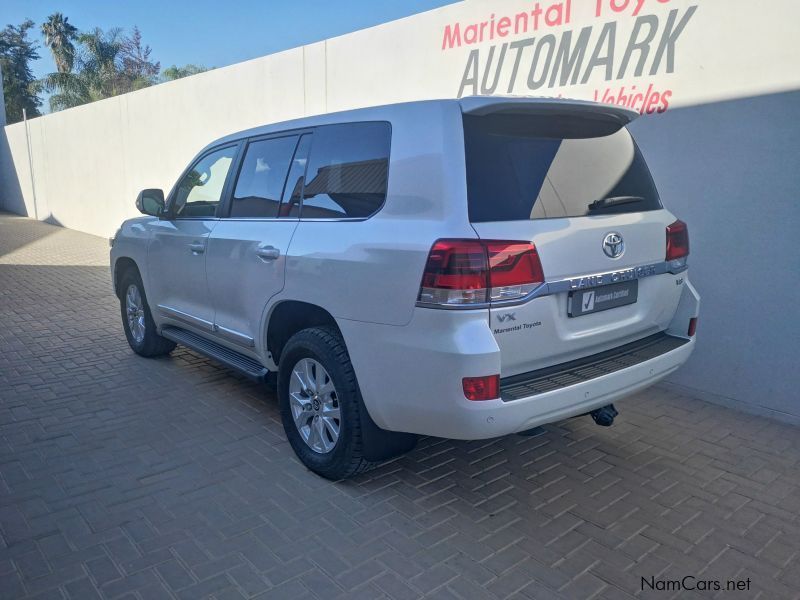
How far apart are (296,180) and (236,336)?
1.14 meters

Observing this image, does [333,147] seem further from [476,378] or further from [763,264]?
[763,264]

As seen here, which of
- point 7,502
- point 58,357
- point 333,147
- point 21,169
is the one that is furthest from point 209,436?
point 21,169

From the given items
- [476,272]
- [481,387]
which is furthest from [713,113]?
[481,387]

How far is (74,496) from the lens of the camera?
10.8 ft

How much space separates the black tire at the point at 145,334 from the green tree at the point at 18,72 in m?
47.8

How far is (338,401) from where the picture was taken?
3.23 m

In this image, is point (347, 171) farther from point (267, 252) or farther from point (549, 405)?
point (549, 405)

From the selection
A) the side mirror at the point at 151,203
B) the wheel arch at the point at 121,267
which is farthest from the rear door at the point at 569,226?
the wheel arch at the point at 121,267

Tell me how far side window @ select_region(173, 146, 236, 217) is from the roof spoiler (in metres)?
2.25

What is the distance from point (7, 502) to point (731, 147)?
508 cm

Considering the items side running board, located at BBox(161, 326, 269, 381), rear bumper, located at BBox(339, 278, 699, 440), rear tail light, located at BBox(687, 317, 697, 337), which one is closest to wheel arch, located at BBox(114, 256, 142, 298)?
side running board, located at BBox(161, 326, 269, 381)

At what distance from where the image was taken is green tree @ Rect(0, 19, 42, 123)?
149ft

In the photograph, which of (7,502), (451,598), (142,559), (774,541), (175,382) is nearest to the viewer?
(451,598)

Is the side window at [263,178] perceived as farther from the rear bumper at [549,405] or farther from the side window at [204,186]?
the rear bumper at [549,405]
